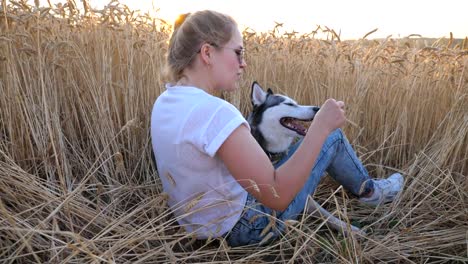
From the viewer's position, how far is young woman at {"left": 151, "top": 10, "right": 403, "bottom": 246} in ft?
4.98

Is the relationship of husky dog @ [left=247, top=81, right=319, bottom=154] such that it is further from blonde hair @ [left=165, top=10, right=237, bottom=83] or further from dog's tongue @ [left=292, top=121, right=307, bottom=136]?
blonde hair @ [left=165, top=10, right=237, bottom=83]

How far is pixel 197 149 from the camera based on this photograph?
1603 millimetres

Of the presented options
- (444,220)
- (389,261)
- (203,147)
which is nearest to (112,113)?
(203,147)

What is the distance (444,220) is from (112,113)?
1.70 m

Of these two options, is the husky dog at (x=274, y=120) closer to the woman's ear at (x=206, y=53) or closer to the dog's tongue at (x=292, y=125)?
the dog's tongue at (x=292, y=125)

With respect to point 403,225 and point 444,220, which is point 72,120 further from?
point 444,220

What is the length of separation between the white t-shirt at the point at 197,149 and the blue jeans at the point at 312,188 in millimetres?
69

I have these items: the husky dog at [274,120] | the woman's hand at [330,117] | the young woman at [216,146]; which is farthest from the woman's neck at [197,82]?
the husky dog at [274,120]

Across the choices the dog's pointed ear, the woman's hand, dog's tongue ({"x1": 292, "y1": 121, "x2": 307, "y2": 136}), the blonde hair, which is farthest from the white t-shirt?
the dog's pointed ear

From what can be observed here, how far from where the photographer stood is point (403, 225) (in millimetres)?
2102

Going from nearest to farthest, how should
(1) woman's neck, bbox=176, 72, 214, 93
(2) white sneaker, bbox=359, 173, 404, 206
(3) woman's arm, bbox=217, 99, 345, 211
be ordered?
(3) woman's arm, bbox=217, 99, 345, 211 < (1) woman's neck, bbox=176, 72, 214, 93 < (2) white sneaker, bbox=359, 173, 404, 206

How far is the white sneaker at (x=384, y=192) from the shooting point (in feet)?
7.86

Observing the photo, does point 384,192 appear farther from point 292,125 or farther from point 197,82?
point 197,82

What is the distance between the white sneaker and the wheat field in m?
0.06
